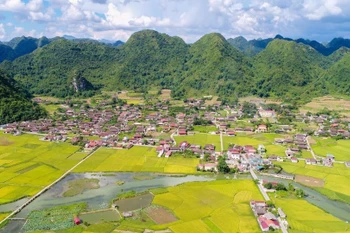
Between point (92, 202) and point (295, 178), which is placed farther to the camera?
point (295, 178)

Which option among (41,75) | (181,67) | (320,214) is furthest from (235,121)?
(41,75)

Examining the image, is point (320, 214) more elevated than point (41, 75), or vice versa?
point (41, 75)

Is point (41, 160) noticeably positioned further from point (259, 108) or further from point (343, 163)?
point (259, 108)

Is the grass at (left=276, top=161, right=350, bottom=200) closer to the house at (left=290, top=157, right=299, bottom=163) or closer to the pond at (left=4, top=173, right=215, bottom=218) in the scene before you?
the house at (left=290, top=157, right=299, bottom=163)

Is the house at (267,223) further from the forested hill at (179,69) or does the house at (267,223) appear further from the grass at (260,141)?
the forested hill at (179,69)

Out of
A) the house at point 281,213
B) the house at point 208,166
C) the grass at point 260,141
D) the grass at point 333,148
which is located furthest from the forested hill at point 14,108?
the grass at point 333,148

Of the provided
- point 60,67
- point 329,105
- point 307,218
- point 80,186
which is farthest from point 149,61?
point 307,218
